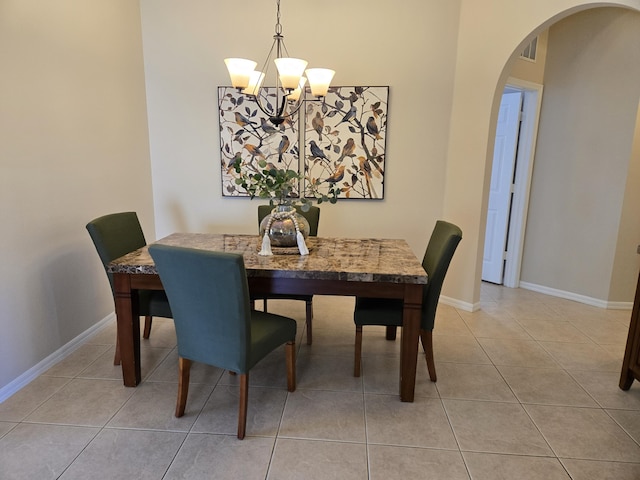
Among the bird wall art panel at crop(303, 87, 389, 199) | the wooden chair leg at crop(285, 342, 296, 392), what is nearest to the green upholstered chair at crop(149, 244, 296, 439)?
the wooden chair leg at crop(285, 342, 296, 392)

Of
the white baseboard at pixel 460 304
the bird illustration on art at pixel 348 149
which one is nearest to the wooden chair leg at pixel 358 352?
the white baseboard at pixel 460 304

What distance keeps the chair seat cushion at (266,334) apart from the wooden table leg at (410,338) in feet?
1.96

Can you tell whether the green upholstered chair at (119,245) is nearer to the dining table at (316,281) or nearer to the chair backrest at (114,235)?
the chair backrest at (114,235)

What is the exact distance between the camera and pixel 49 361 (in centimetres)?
247

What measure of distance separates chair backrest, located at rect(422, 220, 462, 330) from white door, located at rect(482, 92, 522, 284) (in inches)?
78.7

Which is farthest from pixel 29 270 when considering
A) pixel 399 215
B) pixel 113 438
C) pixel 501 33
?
pixel 501 33

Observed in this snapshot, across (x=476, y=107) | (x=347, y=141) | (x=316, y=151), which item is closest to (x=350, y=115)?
(x=347, y=141)

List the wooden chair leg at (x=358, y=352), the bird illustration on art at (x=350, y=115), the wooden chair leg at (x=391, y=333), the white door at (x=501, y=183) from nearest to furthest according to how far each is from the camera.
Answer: the wooden chair leg at (x=358, y=352) → the wooden chair leg at (x=391, y=333) → the bird illustration on art at (x=350, y=115) → the white door at (x=501, y=183)

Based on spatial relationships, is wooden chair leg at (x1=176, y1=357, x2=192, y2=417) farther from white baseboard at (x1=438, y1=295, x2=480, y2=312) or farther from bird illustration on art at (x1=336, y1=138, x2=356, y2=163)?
white baseboard at (x1=438, y1=295, x2=480, y2=312)

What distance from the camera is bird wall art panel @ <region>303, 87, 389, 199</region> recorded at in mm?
3443

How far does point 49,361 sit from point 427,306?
232cm

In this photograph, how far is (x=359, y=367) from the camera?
241cm

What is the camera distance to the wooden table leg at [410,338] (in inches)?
80.2

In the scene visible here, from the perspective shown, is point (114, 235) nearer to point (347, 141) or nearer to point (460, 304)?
point (347, 141)
